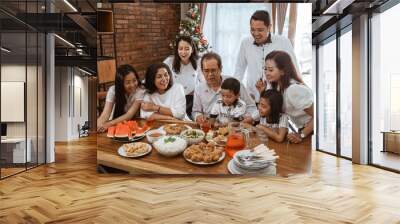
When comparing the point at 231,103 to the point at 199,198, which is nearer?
the point at 199,198

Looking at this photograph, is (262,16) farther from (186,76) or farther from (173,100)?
(173,100)

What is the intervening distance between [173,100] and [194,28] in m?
1.23

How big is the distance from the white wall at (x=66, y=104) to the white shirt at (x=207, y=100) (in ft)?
32.7

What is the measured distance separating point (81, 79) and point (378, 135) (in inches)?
529

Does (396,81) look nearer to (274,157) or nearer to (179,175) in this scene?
(274,157)

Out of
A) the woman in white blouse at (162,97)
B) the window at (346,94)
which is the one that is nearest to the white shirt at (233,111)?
the woman in white blouse at (162,97)

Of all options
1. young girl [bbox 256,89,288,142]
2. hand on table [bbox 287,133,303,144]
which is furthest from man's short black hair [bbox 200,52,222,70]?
hand on table [bbox 287,133,303,144]

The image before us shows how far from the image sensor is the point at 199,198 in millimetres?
4637

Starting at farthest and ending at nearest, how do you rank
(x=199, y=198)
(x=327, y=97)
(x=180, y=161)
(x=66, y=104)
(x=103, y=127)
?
(x=66, y=104)
(x=327, y=97)
(x=103, y=127)
(x=180, y=161)
(x=199, y=198)

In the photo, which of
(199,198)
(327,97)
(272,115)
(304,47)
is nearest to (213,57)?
(272,115)

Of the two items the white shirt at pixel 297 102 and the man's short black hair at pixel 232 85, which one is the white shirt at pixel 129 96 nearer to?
the man's short black hair at pixel 232 85

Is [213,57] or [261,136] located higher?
[213,57]

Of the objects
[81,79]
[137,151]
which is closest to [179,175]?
[137,151]

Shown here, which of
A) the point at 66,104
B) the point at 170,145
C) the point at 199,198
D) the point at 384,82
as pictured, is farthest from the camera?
the point at 66,104
